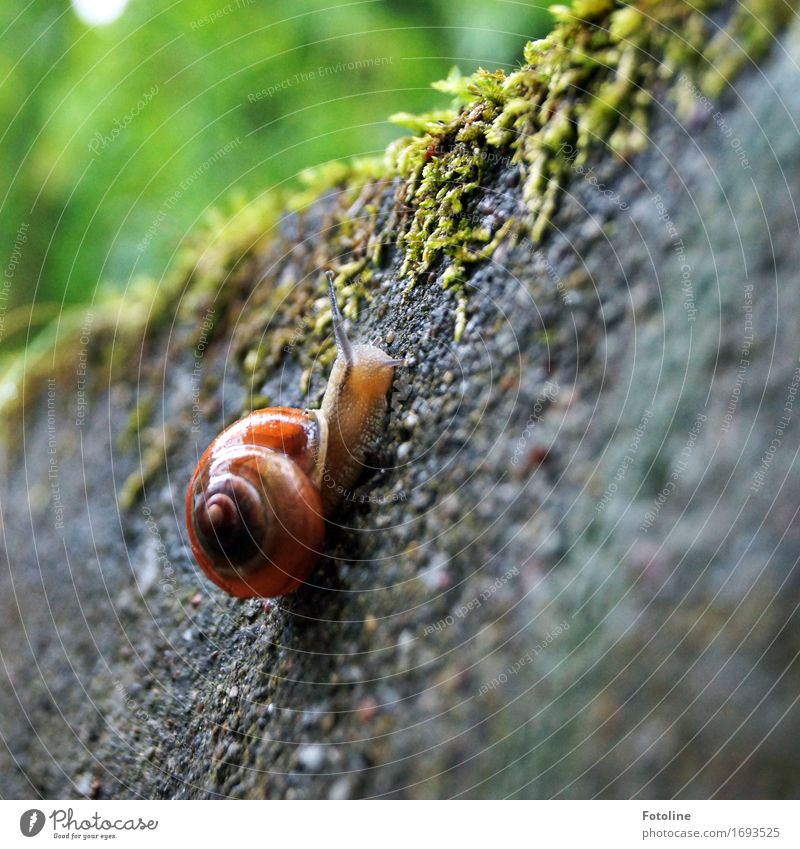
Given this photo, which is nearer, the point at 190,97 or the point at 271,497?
the point at 271,497

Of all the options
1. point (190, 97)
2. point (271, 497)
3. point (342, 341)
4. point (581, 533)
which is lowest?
point (581, 533)

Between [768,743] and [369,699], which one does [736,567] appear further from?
[369,699]

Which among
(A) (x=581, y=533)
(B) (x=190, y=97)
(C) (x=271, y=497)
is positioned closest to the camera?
(A) (x=581, y=533)

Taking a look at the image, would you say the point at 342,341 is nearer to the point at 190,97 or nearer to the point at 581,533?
the point at 581,533

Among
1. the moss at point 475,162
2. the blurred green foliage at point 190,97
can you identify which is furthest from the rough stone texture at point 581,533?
the blurred green foliage at point 190,97

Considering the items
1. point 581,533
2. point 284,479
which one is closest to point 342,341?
point 284,479

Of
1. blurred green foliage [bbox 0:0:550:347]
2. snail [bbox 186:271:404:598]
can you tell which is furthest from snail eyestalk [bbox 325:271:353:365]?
blurred green foliage [bbox 0:0:550:347]

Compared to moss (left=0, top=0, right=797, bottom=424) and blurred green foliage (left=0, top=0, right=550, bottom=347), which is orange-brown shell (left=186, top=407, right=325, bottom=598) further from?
blurred green foliage (left=0, top=0, right=550, bottom=347)

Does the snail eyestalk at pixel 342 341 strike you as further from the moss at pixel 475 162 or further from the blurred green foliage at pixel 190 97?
the blurred green foliage at pixel 190 97
